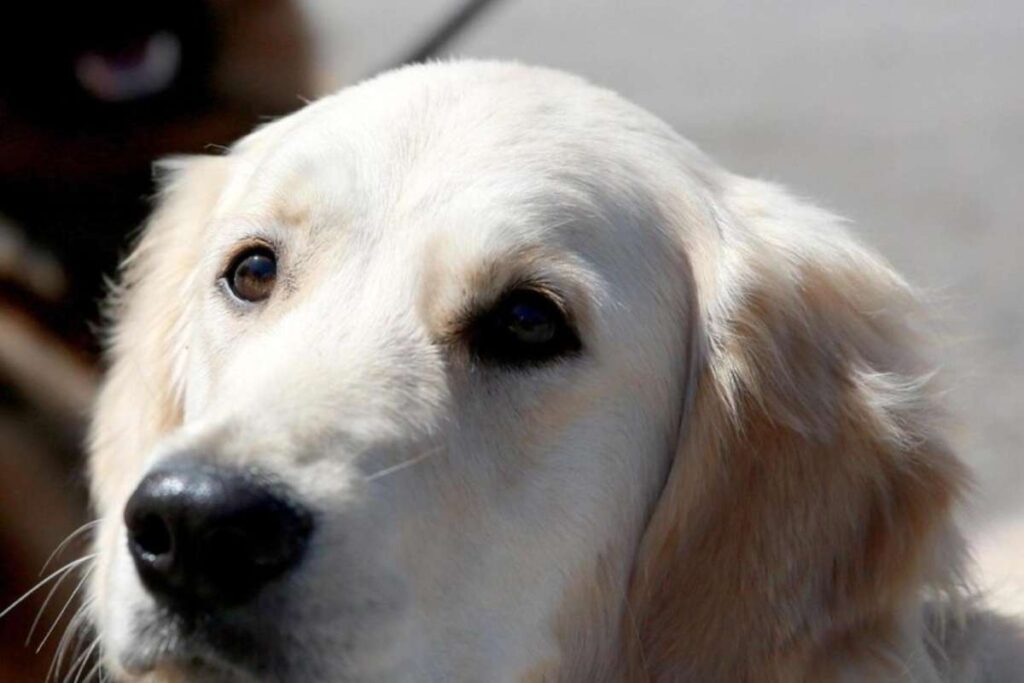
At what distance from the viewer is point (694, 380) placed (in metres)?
2.81

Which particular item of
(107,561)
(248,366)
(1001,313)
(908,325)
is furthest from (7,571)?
(1001,313)

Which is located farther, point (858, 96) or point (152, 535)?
point (858, 96)

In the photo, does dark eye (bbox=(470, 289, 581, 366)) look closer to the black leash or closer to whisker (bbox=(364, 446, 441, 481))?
whisker (bbox=(364, 446, 441, 481))

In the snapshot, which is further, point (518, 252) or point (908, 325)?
point (908, 325)

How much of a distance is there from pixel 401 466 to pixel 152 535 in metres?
0.40

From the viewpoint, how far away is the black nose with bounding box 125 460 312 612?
2.14 metres

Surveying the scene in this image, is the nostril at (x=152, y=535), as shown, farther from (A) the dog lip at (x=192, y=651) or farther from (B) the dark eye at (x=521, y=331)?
(B) the dark eye at (x=521, y=331)

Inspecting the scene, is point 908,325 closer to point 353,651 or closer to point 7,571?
point 353,651

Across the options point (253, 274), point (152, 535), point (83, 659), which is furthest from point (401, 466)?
point (83, 659)

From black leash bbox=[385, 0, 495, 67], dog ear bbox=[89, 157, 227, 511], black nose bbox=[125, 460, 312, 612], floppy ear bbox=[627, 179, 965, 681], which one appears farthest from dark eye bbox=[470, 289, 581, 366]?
black leash bbox=[385, 0, 495, 67]

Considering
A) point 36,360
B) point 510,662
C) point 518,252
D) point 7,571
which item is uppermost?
point 518,252

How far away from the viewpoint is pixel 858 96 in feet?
28.8

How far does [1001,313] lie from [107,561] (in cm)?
456

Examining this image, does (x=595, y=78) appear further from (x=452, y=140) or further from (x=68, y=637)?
(x=68, y=637)
